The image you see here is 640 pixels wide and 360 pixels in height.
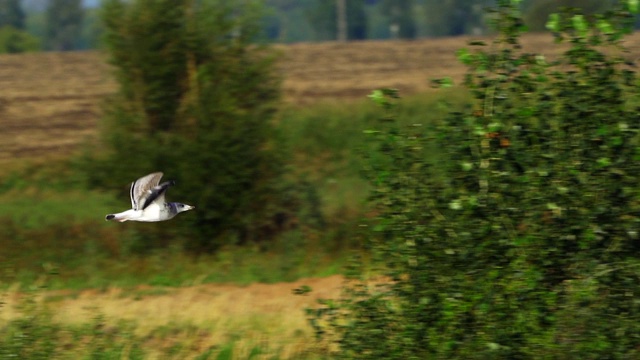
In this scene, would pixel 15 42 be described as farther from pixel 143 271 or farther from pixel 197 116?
pixel 143 271

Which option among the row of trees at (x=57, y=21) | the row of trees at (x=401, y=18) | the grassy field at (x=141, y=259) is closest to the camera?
the grassy field at (x=141, y=259)

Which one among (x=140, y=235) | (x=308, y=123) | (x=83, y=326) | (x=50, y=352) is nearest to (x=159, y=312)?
(x=83, y=326)

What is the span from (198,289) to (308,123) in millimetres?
20539

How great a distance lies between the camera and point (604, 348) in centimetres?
843

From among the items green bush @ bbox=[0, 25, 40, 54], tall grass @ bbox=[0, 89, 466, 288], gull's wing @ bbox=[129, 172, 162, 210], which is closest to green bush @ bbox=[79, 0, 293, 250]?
tall grass @ bbox=[0, 89, 466, 288]

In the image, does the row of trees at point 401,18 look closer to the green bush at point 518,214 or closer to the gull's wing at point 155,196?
the green bush at point 518,214

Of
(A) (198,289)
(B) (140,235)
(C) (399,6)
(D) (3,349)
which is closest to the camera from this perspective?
(D) (3,349)

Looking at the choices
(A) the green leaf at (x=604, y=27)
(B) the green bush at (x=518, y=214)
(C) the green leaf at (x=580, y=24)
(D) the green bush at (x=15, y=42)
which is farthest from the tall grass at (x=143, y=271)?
(D) the green bush at (x=15, y=42)

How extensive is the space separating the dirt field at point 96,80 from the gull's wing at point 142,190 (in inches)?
1061

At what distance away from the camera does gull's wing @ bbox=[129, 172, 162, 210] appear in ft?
22.7

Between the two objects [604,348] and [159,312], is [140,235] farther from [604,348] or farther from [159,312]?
[604,348]

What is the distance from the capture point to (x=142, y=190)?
6977 mm

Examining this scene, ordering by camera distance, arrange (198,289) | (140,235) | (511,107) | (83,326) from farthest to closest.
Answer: (140,235) < (198,289) < (83,326) < (511,107)

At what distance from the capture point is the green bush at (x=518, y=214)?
28.1 ft
